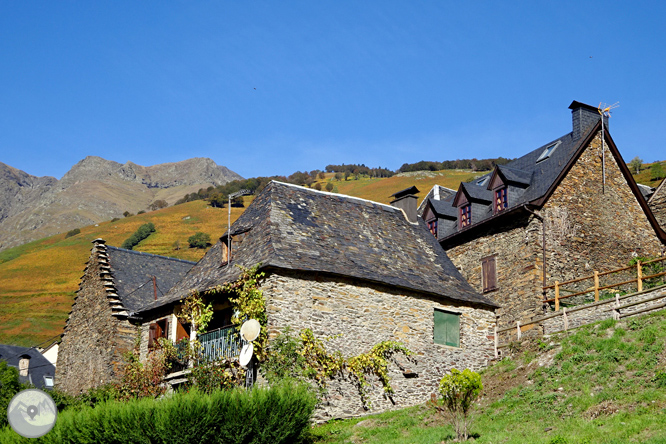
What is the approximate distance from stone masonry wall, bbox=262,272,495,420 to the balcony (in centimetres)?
177

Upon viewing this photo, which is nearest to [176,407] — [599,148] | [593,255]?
[593,255]

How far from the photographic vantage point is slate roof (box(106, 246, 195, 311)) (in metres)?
29.5

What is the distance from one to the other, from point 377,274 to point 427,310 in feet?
7.41

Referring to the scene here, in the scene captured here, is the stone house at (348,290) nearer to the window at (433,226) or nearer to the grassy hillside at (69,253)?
the window at (433,226)

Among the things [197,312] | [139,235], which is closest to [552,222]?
[197,312]

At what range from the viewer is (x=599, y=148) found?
95.0 ft

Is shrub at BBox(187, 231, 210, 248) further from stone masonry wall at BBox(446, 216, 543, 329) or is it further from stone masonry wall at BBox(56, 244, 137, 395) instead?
stone masonry wall at BBox(446, 216, 543, 329)

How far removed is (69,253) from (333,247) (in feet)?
338

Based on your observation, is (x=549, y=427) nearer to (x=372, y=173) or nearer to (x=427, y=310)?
(x=427, y=310)

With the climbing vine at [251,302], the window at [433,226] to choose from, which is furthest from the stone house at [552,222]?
the climbing vine at [251,302]

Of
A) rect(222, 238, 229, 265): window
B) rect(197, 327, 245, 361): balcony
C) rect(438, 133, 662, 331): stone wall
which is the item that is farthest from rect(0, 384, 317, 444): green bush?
rect(438, 133, 662, 331): stone wall

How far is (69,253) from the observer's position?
4614 inches

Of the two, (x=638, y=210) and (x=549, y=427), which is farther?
(x=638, y=210)

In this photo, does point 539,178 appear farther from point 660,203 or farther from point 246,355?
point 246,355
